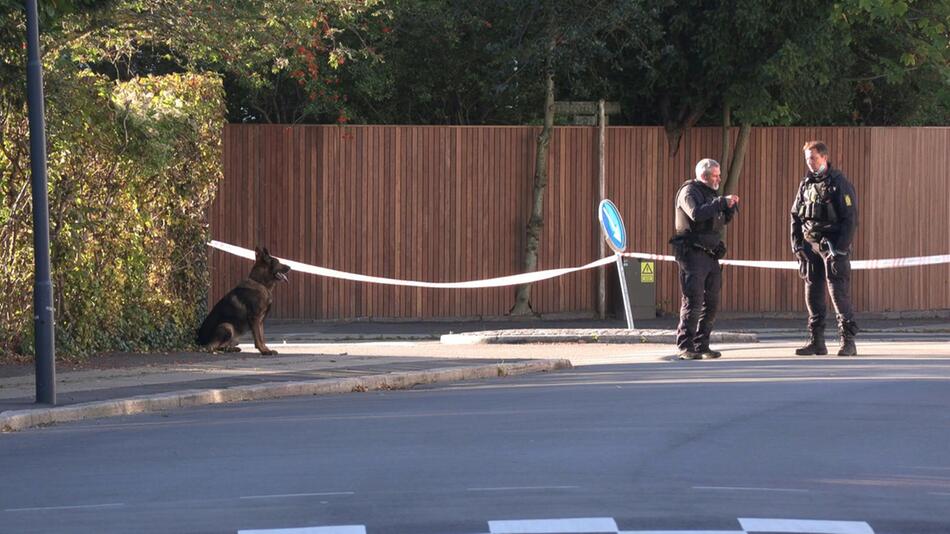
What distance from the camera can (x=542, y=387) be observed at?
43.5 feet

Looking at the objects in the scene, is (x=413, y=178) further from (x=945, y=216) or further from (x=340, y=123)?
(x=945, y=216)

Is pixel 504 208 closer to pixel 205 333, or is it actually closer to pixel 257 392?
pixel 205 333

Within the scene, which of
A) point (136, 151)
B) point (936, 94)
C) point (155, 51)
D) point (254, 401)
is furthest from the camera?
point (936, 94)

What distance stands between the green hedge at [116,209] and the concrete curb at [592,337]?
3.60m

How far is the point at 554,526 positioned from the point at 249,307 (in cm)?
941

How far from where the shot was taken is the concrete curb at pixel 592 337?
60.6ft

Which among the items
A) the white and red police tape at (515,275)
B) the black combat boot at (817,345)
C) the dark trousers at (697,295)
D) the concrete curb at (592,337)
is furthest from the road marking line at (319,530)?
the white and red police tape at (515,275)

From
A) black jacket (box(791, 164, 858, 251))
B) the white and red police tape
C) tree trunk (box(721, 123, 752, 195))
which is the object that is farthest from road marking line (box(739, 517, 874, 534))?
tree trunk (box(721, 123, 752, 195))

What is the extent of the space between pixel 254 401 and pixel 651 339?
271 inches

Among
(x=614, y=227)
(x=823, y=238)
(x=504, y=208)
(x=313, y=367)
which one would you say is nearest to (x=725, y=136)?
(x=504, y=208)

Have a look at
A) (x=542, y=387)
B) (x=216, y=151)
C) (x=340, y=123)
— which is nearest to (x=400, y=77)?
(x=340, y=123)

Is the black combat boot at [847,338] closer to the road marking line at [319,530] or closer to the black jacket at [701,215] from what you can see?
the black jacket at [701,215]

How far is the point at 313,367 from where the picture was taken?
48.4ft

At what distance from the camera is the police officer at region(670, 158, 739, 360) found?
15.5 meters
